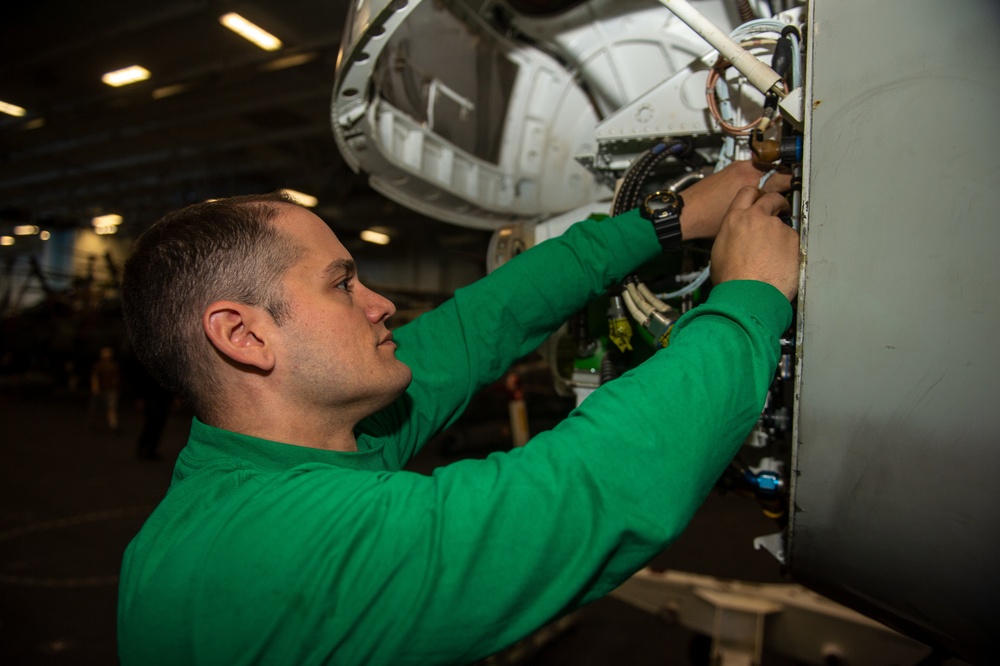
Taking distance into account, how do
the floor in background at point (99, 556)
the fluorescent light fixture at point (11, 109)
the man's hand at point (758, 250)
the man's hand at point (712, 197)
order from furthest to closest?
the fluorescent light fixture at point (11, 109)
the floor in background at point (99, 556)
the man's hand at point (712, 197)
the man's hand at point (758, 250)

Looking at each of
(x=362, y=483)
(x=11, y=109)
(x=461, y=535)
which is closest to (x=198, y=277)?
(x=362, y=483)

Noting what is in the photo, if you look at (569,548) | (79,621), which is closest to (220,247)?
(569,548)

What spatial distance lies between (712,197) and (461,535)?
76 centimetres

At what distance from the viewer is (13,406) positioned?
9352mm

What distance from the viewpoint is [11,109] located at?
23.0 feet

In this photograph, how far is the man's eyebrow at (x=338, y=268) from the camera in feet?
3.02

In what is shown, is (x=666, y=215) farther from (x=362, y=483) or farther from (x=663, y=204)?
(x=362, y=483)

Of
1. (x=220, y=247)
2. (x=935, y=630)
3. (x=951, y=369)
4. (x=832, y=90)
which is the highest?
(x=832, y=90)

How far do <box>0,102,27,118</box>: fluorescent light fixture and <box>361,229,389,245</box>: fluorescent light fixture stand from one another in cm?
555

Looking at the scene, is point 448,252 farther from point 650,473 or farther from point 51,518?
point 650,473

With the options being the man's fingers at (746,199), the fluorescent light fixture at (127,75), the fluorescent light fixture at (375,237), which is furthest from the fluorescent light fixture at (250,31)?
the fluorescent light fixture at (375,237)

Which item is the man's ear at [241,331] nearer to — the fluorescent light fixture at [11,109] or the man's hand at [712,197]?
the man's hand at [712,197]

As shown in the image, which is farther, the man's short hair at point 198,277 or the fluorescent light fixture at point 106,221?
the fluorescent light fixture at point 106,221

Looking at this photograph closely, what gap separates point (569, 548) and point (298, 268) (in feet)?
1.83
